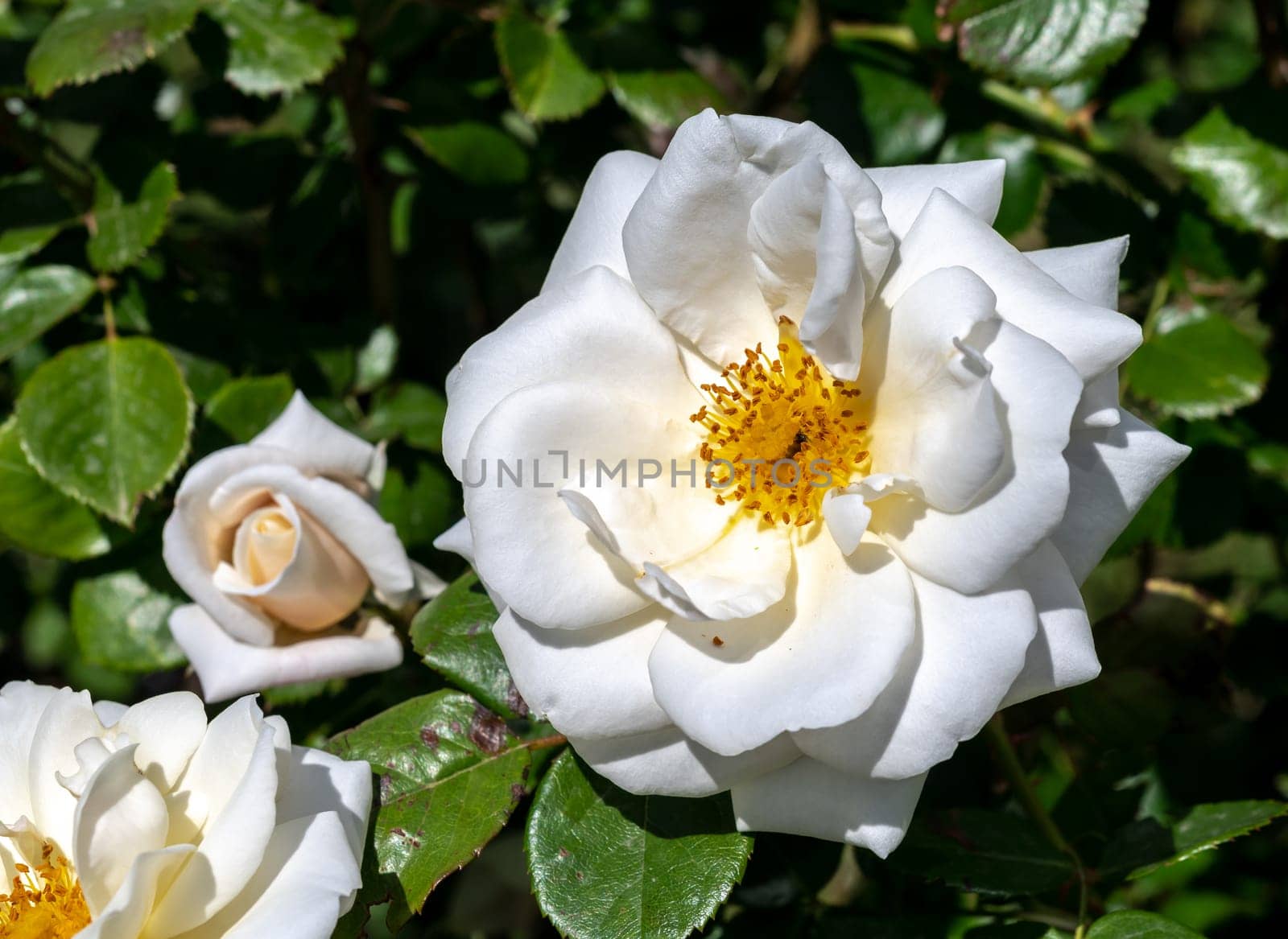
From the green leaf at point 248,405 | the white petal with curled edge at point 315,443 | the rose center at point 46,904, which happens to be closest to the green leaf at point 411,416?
the green leaf at point 248,405

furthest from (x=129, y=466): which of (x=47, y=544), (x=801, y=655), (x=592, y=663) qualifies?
(x=801, y=655)

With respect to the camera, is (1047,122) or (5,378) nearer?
(1047,122)

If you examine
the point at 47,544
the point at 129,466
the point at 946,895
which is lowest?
the point at 946,895

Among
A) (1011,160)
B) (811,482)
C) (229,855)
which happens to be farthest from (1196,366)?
(229,855)

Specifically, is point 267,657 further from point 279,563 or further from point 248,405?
point 248,405

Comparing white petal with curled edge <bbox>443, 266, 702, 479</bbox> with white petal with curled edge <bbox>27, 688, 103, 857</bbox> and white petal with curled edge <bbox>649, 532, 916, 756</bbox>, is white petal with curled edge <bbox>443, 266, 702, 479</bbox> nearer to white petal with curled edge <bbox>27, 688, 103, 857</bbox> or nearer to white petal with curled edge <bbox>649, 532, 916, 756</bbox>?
white petal with curled edge <bbox>649, 532, 916, 756</bbox>

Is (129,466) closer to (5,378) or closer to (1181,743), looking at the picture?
(5,378)

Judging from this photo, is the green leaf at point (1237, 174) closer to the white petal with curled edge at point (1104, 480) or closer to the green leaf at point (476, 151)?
the white petal with curled edge at point (1104, 480)
